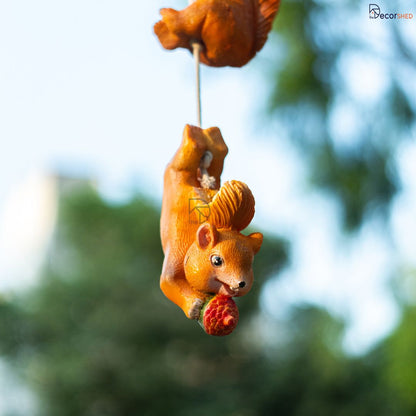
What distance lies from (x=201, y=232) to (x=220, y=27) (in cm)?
46

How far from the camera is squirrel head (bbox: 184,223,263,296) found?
89cm

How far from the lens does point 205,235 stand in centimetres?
92

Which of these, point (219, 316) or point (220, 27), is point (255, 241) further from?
point (220, 27)

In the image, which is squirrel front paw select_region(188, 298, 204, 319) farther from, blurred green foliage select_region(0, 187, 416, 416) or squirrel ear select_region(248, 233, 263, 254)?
blurred green foliage select_region(0, 187, 416, 416)

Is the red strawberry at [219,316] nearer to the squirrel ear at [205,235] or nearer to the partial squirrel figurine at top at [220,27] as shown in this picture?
the squirrel ear at [205,235]

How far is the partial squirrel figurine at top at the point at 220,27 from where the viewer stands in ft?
3.72

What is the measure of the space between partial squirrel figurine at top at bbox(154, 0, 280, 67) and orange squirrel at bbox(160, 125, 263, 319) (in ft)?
0.76

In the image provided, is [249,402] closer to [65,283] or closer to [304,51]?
[65,283]

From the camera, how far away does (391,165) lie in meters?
3.28

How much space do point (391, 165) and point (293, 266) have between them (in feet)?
12.7

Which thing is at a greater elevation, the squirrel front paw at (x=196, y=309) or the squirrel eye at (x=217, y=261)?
the squirrel eye at (x=217, y=261)

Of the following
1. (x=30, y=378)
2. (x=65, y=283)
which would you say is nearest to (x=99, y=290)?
(x=65, y=283)

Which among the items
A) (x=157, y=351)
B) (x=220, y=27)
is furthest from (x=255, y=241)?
(x=157, y=351)

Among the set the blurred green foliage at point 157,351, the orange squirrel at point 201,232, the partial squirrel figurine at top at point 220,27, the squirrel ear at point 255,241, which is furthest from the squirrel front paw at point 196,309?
the blurred green foliage at point 157,351
